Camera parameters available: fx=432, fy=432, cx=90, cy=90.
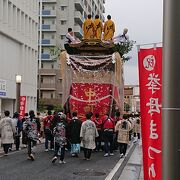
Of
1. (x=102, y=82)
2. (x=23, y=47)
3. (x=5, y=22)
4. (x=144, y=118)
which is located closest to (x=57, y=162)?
(x=102, y=82)

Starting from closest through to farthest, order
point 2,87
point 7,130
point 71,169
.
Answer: point 71,169 < point 7,130 < point 2,87

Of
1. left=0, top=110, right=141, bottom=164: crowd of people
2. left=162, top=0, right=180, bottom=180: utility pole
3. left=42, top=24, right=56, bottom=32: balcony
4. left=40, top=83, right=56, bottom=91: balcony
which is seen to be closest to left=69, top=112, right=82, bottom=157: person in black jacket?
left=0, top=110, right=141, bottom=164: crowd of people

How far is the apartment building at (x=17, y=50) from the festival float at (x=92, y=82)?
13.6 metres

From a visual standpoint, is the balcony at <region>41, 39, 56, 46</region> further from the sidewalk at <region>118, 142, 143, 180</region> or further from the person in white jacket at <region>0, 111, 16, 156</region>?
the sidewalk at <region>118, 142, 143, 180</region>

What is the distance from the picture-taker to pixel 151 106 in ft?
16.7

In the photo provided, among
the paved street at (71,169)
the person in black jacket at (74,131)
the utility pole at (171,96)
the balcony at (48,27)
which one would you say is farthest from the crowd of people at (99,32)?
the balcony at (48,27)

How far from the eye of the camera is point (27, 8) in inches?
1614

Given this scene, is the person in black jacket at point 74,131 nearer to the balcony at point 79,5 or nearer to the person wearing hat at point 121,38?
the person wearing hat at point 121,38

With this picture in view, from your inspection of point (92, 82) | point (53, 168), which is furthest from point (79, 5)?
point (53, 168)

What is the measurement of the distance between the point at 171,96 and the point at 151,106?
172 cm

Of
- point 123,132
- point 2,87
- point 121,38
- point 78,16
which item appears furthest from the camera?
point 78,16

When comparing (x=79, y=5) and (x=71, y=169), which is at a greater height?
(x=79, y=5)

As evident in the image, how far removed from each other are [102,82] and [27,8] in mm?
24941

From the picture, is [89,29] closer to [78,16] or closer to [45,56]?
[45,56]
